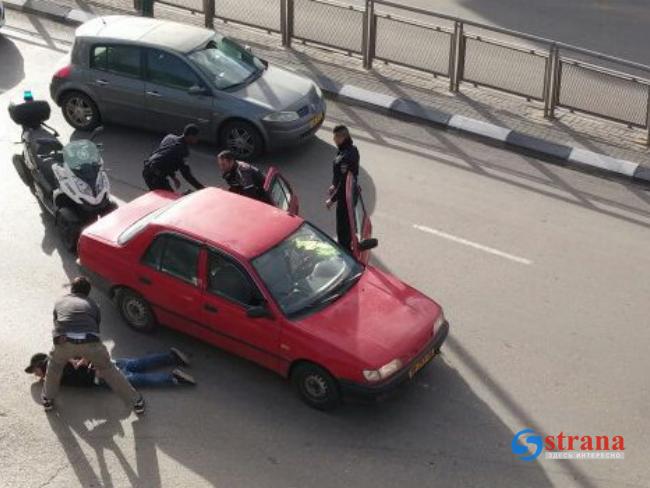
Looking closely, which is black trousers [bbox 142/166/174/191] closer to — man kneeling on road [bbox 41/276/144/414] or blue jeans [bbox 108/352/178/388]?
Result: blue jeans [bbox 108/352/178/388]

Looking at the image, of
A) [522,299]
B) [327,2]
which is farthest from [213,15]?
[522,299]

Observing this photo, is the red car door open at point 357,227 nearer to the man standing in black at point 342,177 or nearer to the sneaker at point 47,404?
the man standing in black at point 342,177

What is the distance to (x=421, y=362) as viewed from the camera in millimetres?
10094

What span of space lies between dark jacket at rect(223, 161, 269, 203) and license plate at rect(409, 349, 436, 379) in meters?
2.96

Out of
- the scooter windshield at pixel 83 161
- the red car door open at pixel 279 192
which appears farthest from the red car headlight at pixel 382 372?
the scooter windshield at pixel 83 161

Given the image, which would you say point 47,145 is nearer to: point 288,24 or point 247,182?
point 247,182

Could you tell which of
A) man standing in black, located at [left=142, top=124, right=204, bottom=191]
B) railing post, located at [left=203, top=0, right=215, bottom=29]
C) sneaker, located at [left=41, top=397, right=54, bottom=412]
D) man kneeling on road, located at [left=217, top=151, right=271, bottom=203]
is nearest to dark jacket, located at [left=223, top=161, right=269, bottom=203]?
man kneeling on road, located at [left=217, top=151, right=271, bottom=203]

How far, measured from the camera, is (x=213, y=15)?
739 inches

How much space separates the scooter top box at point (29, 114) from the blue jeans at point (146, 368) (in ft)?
15.3

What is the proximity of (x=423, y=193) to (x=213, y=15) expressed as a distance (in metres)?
6.49

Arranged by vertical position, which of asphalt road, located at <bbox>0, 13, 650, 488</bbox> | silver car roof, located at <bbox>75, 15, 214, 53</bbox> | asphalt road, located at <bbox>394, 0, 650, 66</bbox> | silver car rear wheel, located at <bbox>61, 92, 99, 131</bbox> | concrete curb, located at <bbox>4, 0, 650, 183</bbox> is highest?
silver car roof, located at <bbox>75, 15, 214, 53</bbox>

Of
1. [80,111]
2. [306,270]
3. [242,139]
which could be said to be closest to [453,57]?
[242,139]

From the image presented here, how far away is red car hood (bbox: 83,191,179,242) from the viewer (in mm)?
11406

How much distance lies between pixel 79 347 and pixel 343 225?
3.56 metres
